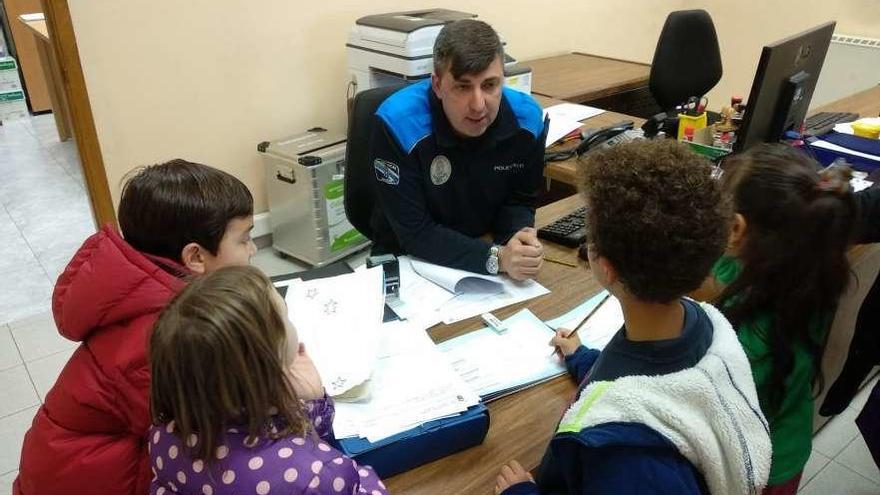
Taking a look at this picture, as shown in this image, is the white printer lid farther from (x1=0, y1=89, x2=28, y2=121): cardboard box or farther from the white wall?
(x1=0, y1=89, x2=28, y2=121): cardboard box

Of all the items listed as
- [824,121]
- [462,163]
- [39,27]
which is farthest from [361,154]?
[39,27]

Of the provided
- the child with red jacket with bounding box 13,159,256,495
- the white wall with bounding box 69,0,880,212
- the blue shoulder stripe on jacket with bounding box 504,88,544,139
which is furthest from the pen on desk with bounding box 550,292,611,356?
the white wall with bounding box 69,0,880,212

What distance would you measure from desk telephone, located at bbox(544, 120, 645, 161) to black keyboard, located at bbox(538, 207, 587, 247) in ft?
1.53

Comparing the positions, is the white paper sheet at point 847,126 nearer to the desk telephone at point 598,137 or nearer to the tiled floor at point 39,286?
the desk telephone at point 598,137

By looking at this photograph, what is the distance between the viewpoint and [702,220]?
78cm

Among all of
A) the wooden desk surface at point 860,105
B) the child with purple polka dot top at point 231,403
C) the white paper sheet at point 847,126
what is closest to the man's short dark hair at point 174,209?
the child with purple polka dot top at point 231,403

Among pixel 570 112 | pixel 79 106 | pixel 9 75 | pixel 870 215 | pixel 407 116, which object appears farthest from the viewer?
pixel 9 75

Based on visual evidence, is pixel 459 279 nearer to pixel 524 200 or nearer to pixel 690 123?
pixel 524 200

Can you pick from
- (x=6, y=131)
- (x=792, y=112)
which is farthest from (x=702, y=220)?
(x=6, y=131)

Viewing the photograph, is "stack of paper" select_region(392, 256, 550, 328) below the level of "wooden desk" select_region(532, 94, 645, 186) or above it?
below

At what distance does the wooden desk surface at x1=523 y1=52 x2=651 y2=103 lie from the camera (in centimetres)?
303

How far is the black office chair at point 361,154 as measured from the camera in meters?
1.70

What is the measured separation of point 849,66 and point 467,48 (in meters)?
3.54

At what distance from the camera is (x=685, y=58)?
291 centimetres
